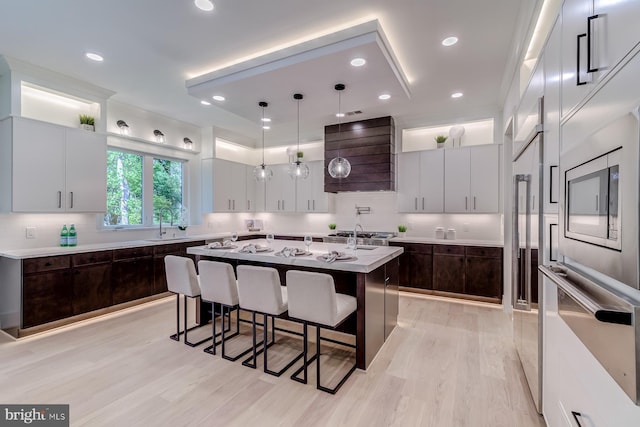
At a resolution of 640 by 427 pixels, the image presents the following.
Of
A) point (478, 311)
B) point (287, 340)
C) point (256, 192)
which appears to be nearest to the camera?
point (287, 340)

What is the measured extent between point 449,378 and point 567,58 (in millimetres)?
2369

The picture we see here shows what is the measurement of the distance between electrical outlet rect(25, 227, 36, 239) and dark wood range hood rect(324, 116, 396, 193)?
4415 millimetres

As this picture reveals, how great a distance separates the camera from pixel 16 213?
11.5 feet

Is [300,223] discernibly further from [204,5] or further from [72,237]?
[204,5]

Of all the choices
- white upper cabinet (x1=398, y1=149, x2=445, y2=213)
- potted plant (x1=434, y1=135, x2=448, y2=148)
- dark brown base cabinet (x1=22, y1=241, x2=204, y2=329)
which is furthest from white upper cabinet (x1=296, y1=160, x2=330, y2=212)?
dark brown base cabinet (x1=22, y1=241, x2=204, y2=329)

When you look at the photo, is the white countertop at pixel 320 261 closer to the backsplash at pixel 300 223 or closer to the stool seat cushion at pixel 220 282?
the stool seat cushion at pixel 220 282

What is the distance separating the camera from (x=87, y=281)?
374 centimetres

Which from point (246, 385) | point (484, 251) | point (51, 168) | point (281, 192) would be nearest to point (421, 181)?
point (484, 251)

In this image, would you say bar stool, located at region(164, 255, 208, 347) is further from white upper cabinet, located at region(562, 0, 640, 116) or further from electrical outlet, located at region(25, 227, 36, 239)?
white upper cabinet, located at region(562, 0, 640, 116)

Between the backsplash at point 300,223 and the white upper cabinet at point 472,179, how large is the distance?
0.98 ft

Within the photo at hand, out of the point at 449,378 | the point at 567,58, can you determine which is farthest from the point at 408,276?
the point at 567,58

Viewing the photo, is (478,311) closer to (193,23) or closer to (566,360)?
(566,360)

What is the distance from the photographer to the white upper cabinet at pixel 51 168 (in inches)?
132

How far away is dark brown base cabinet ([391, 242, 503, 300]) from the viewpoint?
4402 millimetres
